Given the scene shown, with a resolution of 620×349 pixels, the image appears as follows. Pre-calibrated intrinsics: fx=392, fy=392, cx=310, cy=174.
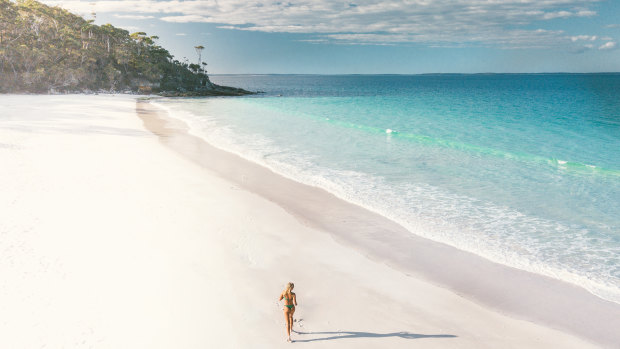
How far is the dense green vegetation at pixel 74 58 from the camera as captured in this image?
64938 mm

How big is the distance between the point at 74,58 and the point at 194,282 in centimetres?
8207

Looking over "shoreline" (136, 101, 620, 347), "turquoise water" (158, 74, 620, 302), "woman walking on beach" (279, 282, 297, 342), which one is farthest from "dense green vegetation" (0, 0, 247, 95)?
"woman walking on beach" (279, 282, 297, 342)

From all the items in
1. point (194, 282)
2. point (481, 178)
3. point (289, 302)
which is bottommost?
point (194, 282)

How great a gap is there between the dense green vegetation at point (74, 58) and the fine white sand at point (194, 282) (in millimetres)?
65981

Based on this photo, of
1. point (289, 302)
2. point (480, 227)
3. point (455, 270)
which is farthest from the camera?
point (480, 227)

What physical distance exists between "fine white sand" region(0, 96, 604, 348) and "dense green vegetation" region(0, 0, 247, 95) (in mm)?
65981

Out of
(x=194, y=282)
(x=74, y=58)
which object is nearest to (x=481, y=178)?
(x=194, y=282)

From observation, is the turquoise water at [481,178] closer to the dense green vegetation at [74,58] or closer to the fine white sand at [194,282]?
the fine white sand at [194,282]

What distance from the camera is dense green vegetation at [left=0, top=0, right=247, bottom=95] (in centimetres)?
6494

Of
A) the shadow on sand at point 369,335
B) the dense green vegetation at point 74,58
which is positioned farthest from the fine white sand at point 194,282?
the dense green vegetation at point 74,58

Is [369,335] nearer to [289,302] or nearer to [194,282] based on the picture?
[289,302]

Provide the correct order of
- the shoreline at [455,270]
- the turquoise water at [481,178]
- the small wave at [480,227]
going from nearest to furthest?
1. the shoreline at [455,270]
2. the small wave at [480,227]
3. the turquoise water at [481,178]

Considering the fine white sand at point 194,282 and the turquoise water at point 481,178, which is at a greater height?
the turquoise water at point 481,178

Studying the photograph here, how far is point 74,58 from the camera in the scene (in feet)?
242
